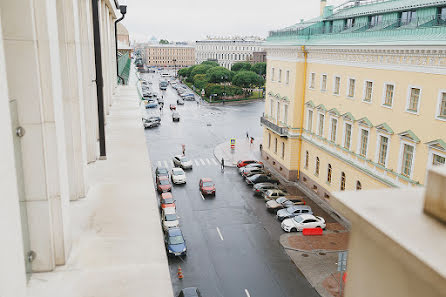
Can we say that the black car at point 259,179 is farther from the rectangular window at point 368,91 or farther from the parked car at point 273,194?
the rectangular window at point 368,91

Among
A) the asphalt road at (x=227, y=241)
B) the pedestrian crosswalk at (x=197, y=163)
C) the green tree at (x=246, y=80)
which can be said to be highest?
the green tree at (x=246, y=80)

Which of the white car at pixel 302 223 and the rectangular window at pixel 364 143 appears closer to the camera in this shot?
the rectangular window at pixel 364 143

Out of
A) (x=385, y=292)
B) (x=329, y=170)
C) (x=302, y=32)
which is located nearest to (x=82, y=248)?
(x=385, y=292)

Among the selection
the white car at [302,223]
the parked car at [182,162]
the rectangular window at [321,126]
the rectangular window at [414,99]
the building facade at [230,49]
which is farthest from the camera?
the building facade at [230,49]

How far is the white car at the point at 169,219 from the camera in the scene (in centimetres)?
2807

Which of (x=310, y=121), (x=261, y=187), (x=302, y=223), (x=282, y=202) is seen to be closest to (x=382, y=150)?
(x=302, y=223)

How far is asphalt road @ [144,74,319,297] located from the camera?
2222 centimetres

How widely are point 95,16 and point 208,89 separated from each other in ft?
279

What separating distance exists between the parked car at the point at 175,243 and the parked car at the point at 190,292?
4.68 meters

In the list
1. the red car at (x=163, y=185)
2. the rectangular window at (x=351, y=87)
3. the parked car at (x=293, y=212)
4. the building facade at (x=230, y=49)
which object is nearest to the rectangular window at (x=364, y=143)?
the rectangular window at (x=351, y=87)

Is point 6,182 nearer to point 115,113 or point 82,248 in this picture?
point 82,248

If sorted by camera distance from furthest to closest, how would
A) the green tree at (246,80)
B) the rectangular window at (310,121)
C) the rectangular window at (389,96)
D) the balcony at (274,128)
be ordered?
1. the green tree at (246,80)
2. the balcony at (274,128)
3. the rectangular window at (310,121)
4. the rectangular window at (389,96)

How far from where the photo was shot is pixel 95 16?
12.7m

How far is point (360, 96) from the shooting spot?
2775cm
